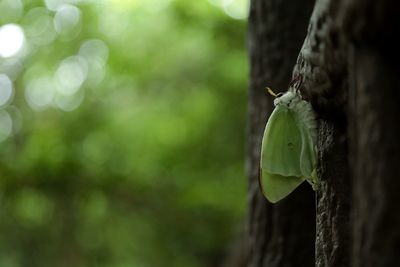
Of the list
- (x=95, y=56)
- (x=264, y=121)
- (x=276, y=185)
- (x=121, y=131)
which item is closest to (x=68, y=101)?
(x=95, y=56)

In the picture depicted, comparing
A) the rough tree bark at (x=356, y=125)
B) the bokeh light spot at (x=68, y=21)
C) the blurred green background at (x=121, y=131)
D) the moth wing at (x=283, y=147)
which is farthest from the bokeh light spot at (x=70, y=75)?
the rough tree bark at (x=356, y=125)

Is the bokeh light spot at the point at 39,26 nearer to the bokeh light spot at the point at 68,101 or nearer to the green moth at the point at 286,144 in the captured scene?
the bokeh light spot at the point at 68,101

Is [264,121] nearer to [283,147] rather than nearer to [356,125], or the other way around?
[283,147]

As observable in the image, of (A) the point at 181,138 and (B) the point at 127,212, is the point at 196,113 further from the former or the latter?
(B) the point at 127,212

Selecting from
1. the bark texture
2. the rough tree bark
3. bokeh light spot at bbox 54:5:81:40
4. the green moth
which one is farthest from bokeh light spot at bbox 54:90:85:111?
the rough tree bark

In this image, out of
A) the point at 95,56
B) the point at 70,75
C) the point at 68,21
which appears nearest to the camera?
the point at 68,21

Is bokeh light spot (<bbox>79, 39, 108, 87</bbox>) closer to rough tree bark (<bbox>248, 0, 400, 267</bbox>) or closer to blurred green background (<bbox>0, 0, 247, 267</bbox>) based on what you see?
blurred green background (<bbox>0, 0, 247, 267</bbox>)
